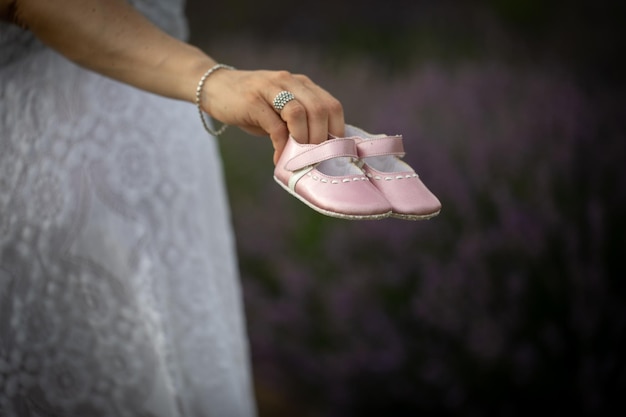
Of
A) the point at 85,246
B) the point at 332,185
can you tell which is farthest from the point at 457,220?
the point at 332,185

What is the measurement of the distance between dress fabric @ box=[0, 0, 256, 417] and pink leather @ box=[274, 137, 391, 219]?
1.15 feet

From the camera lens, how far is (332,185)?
0.60 m

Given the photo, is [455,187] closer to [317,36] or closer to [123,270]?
[317,36]

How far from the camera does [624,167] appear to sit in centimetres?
165

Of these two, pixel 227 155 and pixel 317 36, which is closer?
pixel 317 36

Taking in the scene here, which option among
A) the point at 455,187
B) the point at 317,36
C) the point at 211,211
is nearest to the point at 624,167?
the point at 455,187

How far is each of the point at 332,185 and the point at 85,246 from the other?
43 centimetres

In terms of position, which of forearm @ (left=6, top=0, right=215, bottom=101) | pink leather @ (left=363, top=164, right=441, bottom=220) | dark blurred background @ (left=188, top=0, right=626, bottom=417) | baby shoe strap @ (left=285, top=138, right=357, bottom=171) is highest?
forearm @ (left=6, top=0, right=215, bottom=101)

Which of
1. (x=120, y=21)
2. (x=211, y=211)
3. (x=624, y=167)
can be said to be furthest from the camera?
(x=624, y=167)

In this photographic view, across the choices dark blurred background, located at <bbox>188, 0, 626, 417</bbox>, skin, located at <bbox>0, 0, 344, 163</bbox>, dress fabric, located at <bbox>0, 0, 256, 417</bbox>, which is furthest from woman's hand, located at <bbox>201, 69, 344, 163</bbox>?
dark blurred background, located at <bbox>188, 0, 626, 417</bbox>

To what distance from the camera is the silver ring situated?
0.63 meters

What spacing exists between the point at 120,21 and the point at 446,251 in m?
1.29

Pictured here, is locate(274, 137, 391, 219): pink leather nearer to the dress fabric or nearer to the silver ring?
the silver ring

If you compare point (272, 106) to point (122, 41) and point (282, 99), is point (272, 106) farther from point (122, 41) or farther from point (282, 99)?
point (122, 41)
